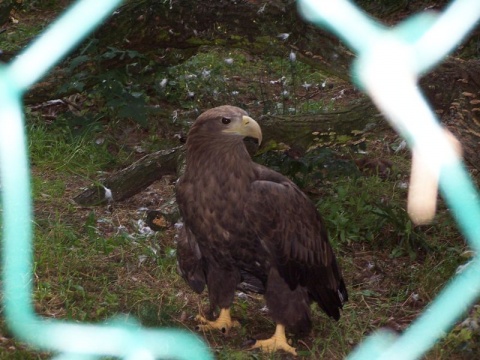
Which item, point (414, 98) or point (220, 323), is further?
point (414, 98)

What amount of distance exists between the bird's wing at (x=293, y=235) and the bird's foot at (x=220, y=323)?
0.55 m

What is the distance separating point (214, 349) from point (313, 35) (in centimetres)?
334

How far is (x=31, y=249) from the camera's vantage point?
561 centimetres

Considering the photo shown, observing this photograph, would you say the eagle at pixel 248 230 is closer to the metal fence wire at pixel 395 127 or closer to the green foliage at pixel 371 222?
the metal fence wire at pixel 395 127

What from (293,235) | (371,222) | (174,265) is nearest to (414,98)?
(371,222)

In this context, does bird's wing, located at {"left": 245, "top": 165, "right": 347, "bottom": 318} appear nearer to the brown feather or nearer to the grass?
the brown feather

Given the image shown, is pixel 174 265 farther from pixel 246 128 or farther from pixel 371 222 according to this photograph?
pixel 371 222

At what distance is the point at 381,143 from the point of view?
8.27 meters

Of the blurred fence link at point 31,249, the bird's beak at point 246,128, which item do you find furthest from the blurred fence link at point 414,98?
the blurred fence link at point 31,249

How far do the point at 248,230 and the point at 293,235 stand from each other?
301mm

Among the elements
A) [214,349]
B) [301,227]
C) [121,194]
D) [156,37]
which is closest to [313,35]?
[156,37]

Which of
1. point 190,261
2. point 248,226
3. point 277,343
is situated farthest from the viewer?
point 190,261

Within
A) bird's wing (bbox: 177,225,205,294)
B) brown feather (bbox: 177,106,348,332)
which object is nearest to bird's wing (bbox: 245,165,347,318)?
brown feather (bbox: 177,106,348,332)

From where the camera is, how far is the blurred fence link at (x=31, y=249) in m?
4.60
